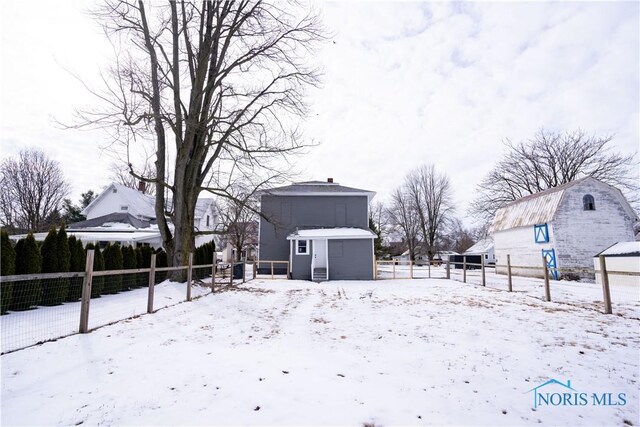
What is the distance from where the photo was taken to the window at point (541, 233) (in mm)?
18453

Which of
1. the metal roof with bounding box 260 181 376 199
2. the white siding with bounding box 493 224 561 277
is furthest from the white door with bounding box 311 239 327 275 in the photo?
the white siding with bounding box 493 224 561 277

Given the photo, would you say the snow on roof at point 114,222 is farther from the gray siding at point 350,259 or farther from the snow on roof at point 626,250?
the snow on roof at point 626,250

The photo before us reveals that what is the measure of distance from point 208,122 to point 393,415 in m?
12.5

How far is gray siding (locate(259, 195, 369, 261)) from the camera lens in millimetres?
20531

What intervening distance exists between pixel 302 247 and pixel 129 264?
8947 millimetres

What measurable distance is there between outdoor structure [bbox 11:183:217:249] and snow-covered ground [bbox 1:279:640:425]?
17.2 meters

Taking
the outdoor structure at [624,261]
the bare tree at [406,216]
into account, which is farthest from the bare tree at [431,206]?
the outdoor structure at [624,261]

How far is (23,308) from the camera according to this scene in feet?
24.1

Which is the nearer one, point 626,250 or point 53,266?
point 53,266

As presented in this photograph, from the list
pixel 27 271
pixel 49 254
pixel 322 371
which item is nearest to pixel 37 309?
pixel 27 271

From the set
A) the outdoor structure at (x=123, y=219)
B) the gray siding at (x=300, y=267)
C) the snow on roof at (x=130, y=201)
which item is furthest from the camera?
the snow on roof at (x=130, y=201)

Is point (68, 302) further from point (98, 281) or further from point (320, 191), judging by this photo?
point (320, 191)

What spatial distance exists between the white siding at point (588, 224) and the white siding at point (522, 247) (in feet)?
2.12

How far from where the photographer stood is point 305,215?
20.6 metres
